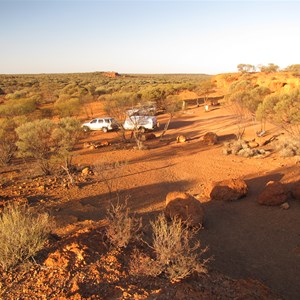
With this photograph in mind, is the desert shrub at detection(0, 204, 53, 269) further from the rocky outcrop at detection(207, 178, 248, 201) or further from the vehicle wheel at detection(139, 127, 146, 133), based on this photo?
the vehicle wheel at detection(139, 127, 146, 133)

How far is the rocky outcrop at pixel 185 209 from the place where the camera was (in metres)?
8.91

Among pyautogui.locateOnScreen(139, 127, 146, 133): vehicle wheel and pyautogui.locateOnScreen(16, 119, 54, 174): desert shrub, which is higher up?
pyautogui.locateOnScreen(16, 119, 54, 174): desert shrub

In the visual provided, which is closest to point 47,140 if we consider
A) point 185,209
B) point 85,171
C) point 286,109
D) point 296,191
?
point 85,171

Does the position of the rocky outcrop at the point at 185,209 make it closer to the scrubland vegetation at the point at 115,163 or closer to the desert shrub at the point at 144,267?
the scrubland vegetation at the point at 115,163

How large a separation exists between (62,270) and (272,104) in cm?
1688

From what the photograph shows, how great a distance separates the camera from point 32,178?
46.0ft

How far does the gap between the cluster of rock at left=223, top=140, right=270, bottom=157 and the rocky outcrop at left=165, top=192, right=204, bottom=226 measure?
836 cm

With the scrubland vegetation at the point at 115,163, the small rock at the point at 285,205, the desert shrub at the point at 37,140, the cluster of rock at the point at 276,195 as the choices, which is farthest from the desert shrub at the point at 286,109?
the desert shrub at the point at 37,140

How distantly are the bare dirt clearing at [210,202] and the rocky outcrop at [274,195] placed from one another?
0.23 metres

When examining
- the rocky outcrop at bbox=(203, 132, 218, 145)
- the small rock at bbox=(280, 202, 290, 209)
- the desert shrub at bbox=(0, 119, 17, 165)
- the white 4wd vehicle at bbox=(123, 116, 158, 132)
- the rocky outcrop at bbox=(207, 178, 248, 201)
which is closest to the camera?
the small rock at bbox=(280, 202, 290, 209)

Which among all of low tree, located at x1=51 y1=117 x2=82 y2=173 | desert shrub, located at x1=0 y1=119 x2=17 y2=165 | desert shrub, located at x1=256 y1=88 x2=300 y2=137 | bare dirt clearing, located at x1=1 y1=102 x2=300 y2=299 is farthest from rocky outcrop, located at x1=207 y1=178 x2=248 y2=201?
desert shrub, located at x1=0 y1=119 x2=17 y2=165

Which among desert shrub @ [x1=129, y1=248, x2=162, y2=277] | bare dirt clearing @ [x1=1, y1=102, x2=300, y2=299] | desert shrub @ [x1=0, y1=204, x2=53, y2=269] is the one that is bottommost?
bare dirt clearing @ [x1=1, y1=102, x2=300, y2=299]

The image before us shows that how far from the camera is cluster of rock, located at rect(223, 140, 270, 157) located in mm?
16516

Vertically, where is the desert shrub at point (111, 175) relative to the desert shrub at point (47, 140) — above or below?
below
